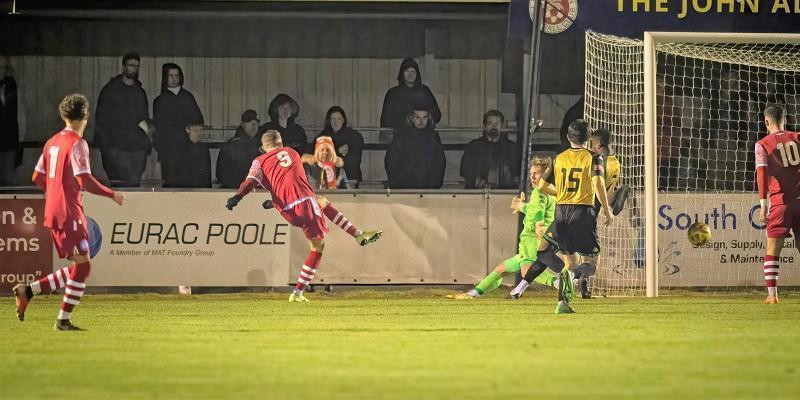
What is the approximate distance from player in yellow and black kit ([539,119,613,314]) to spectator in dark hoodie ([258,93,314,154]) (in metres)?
4.41

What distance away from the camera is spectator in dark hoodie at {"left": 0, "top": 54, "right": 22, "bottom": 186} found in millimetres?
19156

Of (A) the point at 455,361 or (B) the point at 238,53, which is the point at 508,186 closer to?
(B) the point at 238,53

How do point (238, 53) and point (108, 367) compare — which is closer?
point (108, 367)

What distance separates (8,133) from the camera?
19.3m

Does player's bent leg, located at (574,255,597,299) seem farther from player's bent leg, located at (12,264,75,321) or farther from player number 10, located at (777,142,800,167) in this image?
player's bent leg, located at (12,264,75,321)

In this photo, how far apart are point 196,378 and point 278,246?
923 centimetres

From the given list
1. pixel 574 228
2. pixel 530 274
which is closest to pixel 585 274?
pixel 530 274

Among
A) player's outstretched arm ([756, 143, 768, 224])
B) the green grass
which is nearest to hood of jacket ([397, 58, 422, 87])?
the green grass

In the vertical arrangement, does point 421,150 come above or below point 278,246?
above

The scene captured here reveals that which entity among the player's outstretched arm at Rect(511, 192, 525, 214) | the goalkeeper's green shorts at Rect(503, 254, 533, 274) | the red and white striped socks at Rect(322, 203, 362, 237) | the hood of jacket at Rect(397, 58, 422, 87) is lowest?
the goalkeeper's green shorts at Rect(503, 254, 533, 274)

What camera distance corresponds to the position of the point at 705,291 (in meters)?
17.6

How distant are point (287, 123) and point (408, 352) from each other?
392 inches

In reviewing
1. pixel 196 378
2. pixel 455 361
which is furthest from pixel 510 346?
pixel 196 378

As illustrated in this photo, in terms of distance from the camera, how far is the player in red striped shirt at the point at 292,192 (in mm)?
15984
